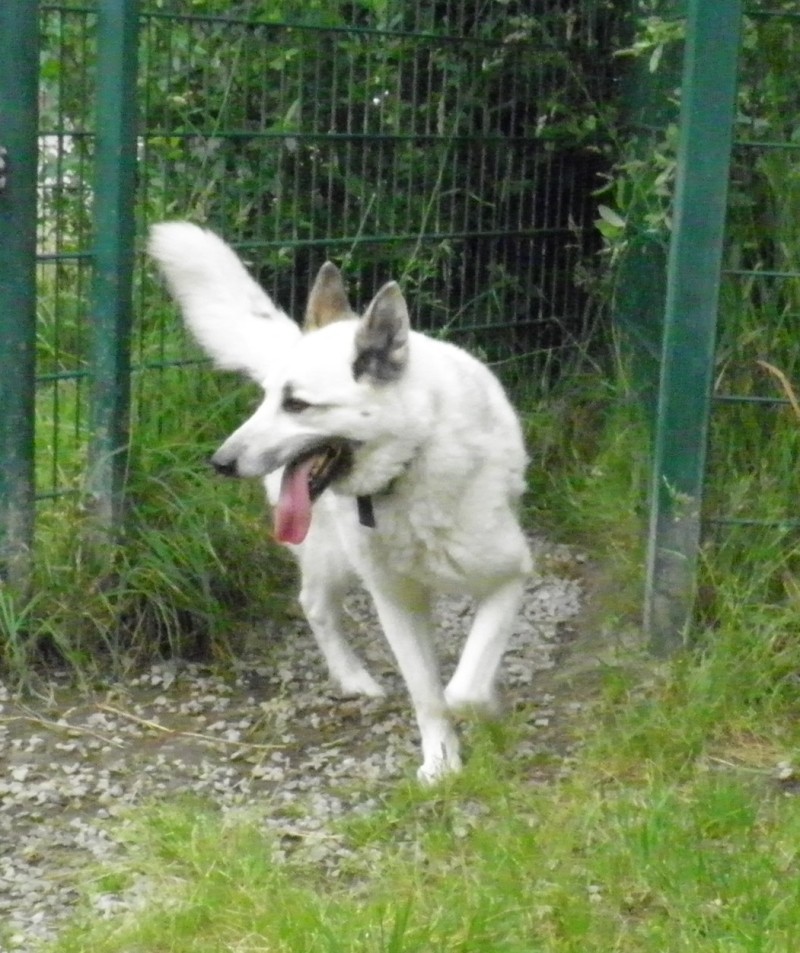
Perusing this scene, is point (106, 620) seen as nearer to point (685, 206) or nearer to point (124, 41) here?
point (124, 41)

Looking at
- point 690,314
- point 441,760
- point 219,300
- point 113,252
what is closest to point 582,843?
point 441,760

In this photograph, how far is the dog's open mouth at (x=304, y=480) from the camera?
3.92 m

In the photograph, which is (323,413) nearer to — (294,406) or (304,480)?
(294,406)

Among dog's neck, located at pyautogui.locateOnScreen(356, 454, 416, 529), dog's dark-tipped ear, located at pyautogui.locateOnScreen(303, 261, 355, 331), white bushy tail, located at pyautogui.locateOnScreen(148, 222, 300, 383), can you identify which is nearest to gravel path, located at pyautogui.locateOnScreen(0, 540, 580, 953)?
dog's neck, located at pyautogui.locateOnScreen(356, 454, 416, 529)

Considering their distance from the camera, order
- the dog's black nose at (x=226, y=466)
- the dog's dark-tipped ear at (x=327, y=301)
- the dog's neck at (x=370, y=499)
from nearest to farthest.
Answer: the dog's black nose at (x=226, y=466), the dog's neck at (x=370, y=499), the dog's dark-tipped ear at (x=327, y=301)

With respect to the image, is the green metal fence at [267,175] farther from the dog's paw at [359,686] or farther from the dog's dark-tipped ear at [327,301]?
the dog's paw at [359,686]

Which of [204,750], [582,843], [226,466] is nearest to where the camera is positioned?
[582,843]

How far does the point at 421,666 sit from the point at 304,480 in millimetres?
556

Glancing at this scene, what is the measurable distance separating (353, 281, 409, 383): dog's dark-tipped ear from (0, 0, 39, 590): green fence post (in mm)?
1034

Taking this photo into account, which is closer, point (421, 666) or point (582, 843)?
point (582, 843)

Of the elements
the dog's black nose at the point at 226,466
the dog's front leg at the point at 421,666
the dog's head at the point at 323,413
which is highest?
the dog's head at the point at 323,413

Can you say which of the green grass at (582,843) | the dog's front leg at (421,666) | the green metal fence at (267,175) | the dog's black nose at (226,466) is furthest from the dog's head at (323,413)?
the green metal fence at (267,175)

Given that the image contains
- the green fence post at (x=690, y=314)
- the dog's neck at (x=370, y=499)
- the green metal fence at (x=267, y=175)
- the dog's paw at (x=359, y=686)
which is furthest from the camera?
the dog's paw at (x=359, y=686)

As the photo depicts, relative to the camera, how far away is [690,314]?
434 centimetres
